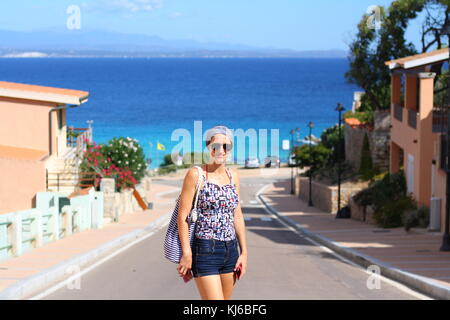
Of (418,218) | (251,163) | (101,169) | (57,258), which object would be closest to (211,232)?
(57,258)

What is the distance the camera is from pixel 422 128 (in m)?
29.3

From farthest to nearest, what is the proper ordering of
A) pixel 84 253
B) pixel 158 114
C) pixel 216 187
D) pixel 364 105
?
pixel 158 114
pixel 364 105
pixel 84 253
pixel 216 187

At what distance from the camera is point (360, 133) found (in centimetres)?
4494

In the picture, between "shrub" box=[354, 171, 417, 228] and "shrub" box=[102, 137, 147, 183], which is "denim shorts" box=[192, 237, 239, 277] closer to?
"shrub" box=[354, 171, 417, 228]

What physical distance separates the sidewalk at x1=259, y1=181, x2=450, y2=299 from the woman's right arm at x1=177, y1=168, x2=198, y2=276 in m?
7.15

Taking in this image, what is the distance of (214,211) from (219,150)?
0.59 meters

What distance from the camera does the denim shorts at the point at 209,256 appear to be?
24.2 feet

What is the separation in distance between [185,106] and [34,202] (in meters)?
149

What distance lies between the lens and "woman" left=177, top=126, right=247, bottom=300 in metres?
7.32

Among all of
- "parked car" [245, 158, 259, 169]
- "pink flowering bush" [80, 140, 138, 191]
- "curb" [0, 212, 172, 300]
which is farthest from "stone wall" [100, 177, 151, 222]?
"parked car" [245, 158, 259, 169]

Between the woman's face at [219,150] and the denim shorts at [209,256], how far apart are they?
2.54ft
